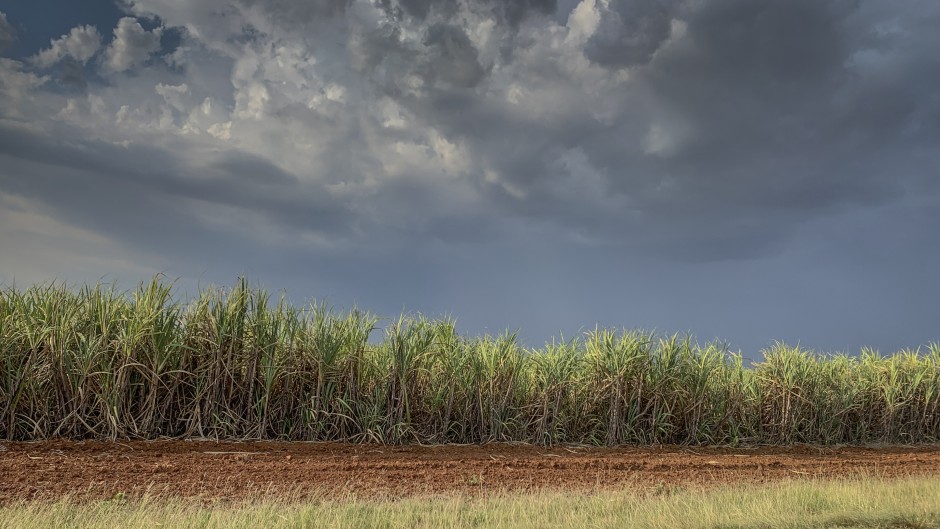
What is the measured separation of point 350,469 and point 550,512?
2431 mm

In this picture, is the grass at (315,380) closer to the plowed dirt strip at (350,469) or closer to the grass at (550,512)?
the plowed dirt strip at (350,469)

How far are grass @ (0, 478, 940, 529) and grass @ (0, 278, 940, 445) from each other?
12.6 feet

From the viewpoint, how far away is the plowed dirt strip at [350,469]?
570 centimetres

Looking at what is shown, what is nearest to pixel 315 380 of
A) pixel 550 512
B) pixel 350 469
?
pixel 350 469

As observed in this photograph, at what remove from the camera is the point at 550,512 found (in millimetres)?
4992

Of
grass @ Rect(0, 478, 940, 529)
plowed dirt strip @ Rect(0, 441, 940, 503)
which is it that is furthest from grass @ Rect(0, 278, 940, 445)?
grass @ Rect(0, 478, 940, 529)

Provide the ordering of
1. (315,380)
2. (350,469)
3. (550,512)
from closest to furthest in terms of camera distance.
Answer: (550,512) → (350,469) → (315,380)

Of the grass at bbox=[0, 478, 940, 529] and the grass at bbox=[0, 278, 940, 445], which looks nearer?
the grass at bbox=[0, 478, 940, 529]

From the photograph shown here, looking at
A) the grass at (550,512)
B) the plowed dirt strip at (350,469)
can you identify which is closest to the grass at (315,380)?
the plowed dirt strip at (350,469)

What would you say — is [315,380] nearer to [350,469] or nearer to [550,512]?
[350,469]

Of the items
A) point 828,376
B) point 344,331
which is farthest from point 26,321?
point 828,376

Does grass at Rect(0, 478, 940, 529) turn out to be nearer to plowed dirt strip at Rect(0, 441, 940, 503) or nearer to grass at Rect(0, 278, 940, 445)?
plowed dirt strip at Rect(0, 441, 940, 503)

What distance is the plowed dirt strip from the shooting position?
5.70m

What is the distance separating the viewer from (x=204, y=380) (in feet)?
29.1
